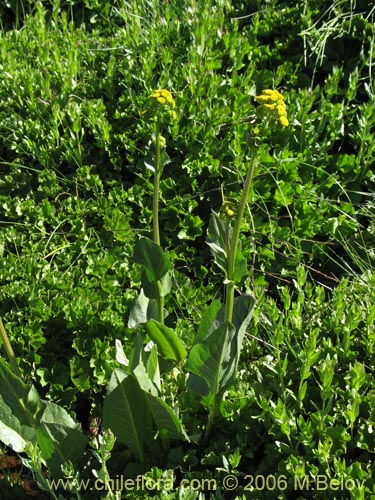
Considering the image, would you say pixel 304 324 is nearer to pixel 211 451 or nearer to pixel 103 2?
pixel 211 451

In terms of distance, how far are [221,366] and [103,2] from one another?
3.20 meters

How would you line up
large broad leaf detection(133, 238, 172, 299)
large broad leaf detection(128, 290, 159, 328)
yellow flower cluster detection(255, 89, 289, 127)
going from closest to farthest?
yellow flower cluster detection(255, 89, 289, 127)
large broad leaf detection(133, 238, 172, 299)
large broad leaf detection(128, 290, 159, 328)

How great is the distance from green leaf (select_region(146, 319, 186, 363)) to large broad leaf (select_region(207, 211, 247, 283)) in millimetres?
310

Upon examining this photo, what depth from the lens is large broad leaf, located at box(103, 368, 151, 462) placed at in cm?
208

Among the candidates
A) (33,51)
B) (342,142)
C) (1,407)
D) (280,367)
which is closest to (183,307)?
(280,367)

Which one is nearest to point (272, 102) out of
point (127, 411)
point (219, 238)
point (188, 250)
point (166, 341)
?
point (219, 238)

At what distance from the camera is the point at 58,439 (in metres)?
2.11

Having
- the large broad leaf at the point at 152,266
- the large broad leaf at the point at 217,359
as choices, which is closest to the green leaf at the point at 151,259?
the large broad leaf at the point at 152,266

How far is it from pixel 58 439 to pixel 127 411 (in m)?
0.22

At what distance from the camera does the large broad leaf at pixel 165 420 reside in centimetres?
209

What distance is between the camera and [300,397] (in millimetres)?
2115

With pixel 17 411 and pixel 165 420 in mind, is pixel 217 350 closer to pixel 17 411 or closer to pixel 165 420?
pixel 165 420

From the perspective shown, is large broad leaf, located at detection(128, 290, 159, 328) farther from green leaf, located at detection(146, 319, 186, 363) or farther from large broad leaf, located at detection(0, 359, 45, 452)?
large broad leaf, located at detection(0, 359, 45, 452)

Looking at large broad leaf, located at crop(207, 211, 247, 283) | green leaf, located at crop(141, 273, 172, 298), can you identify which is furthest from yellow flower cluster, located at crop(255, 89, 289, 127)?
green leaf, located at crop(141, 273, 172, 298)
